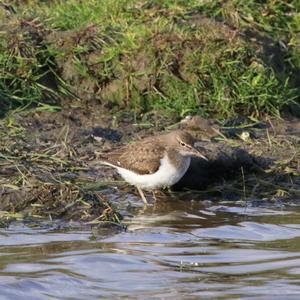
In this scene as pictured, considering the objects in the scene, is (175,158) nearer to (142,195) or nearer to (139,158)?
(139,158)

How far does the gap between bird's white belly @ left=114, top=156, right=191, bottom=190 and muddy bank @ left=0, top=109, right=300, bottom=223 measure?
0.88 feet

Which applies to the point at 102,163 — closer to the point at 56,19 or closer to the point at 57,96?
the point at 57,96

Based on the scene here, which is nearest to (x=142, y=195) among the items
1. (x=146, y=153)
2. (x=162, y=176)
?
(x=162, y=176)

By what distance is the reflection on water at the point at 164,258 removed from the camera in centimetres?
841

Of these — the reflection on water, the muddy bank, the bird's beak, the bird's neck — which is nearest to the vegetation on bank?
the muddy bank

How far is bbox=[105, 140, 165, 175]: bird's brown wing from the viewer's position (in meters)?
11.3

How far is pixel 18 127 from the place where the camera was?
12.3m

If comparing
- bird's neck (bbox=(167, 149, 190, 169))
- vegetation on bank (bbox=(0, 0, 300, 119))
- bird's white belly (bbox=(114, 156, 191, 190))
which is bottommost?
bird's white belly (bbox=(114, 156, 191, 190))

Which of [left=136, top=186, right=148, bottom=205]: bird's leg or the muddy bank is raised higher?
the muddy bank

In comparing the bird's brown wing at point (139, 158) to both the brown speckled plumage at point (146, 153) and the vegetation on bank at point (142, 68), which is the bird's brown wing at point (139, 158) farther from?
the vegetation on bank at point (142, 68)

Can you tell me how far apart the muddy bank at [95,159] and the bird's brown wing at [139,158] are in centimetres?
29

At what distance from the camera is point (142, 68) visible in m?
13.2

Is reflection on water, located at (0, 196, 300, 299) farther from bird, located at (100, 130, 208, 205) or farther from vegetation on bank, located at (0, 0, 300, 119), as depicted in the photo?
vegetation on bank, located at (0, 0, 300, 119)

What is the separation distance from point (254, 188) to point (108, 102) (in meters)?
2.36
